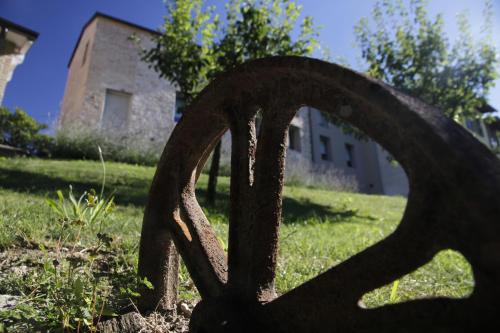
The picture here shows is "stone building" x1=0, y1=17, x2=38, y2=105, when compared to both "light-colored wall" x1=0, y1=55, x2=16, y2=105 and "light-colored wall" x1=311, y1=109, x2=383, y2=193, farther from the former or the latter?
"light-colored wall" x1=311, y1=109, x2=383, y2=193

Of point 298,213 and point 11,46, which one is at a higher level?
point 11,46

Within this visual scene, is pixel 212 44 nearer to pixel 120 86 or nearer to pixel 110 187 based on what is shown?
pixel 110 187

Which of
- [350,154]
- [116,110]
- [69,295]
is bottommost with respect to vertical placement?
[69,295]

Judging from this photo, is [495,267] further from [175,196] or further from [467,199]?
[175,196]

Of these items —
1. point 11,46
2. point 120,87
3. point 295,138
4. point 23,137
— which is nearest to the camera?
point 11,46

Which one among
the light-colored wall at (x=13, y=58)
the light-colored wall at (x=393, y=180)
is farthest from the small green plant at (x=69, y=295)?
the light-colored wall at (x=393, y=180)

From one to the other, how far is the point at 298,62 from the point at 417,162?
47 centimetres

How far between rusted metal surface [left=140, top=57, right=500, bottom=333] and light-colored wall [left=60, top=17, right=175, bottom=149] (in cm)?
1282

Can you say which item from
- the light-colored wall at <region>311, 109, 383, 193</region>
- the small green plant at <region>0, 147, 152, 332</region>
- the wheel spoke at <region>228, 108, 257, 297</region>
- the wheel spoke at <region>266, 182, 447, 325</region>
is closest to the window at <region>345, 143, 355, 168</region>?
the light-colored wall at <region>311, 109, 383, 193</region>

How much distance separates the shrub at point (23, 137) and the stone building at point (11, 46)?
2.04 meters

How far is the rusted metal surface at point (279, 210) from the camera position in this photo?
74 centimetres

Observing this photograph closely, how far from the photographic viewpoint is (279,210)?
123cm

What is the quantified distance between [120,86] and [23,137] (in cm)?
494

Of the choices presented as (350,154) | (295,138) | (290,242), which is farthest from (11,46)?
(350,154)
